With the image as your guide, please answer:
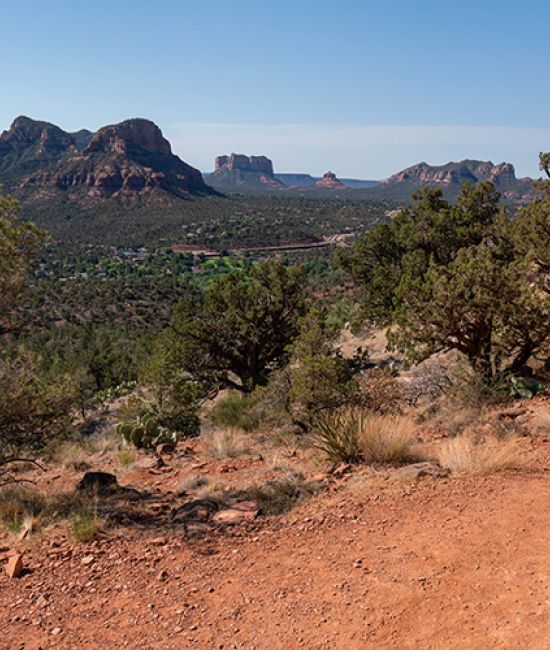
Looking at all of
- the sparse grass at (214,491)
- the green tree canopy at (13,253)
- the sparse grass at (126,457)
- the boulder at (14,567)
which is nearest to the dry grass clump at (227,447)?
the sparse grass at (126,457)

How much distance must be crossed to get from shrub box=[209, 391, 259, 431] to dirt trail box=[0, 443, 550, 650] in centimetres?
613

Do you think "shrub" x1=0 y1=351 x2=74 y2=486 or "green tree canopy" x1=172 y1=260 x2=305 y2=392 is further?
"green tree canopy" x1=172 y1=260 x2=305 y2=392

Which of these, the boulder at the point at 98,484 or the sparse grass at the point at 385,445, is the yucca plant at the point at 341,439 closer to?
the sparse grass at the point at 385,445

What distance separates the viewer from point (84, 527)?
5.39m

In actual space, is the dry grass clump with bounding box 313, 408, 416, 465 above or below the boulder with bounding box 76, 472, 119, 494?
above

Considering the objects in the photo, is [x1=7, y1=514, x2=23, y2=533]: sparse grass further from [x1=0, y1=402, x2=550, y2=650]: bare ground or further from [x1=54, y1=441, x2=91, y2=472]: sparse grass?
[x1=54, y1=441, x2=91, y2=472]: sparse grass

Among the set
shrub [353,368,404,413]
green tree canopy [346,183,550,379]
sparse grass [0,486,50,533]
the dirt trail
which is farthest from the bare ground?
green tree canopy [346,183,550,379]

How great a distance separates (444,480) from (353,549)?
1.68 metres

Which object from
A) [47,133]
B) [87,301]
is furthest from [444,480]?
[47,133]

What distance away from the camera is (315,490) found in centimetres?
612

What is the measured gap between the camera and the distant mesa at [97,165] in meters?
141

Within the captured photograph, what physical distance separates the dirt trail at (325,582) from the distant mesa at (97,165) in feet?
466

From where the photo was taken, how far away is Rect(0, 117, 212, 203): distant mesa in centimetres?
14112

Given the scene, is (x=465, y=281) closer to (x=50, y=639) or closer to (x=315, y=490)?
(x=315, y=490)
